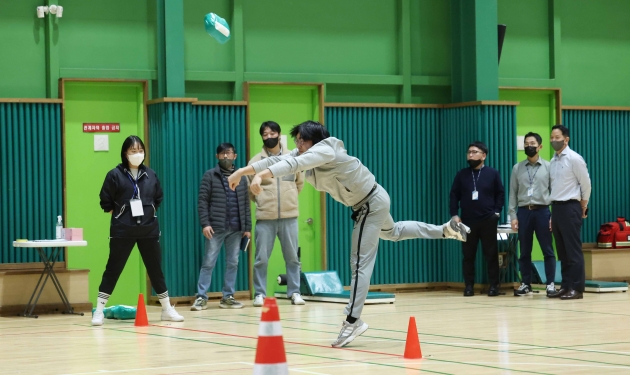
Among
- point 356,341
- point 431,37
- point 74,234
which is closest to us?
point 356,341

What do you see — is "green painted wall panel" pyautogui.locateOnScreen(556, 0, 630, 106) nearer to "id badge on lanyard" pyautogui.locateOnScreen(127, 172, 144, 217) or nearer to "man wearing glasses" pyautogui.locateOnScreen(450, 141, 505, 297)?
"man wearing glasses" pyautogui.locateOnScreen(450, 141, 505, 297)

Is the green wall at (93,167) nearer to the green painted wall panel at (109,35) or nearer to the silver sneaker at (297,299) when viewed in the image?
the green painted wall panel at (109,35)

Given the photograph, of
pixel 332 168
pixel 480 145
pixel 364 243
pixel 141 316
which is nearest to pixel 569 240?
pixel 480 145

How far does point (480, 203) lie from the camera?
11773mm

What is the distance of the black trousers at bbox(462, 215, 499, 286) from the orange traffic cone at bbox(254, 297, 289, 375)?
750 cm

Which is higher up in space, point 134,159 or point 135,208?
point 134,159

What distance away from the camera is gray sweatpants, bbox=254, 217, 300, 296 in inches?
430

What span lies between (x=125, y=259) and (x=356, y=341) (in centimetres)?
268

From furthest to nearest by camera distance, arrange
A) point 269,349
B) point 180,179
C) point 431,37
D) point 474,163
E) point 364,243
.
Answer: point 431,37 < point 474,163 < point 180,179 < point 364,243 < point 269,349

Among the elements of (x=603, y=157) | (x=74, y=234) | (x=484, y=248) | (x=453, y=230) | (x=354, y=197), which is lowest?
(x=484, y=248)

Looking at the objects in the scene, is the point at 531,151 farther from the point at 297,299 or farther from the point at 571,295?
the point at 297,299

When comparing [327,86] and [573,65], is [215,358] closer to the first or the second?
[327,86]

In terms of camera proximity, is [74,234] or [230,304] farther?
[230,304]

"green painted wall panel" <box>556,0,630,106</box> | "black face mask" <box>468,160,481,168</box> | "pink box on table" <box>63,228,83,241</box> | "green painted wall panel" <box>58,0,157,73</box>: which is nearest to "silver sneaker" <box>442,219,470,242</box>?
"black face mask" <box>468,160,481,168</box>
